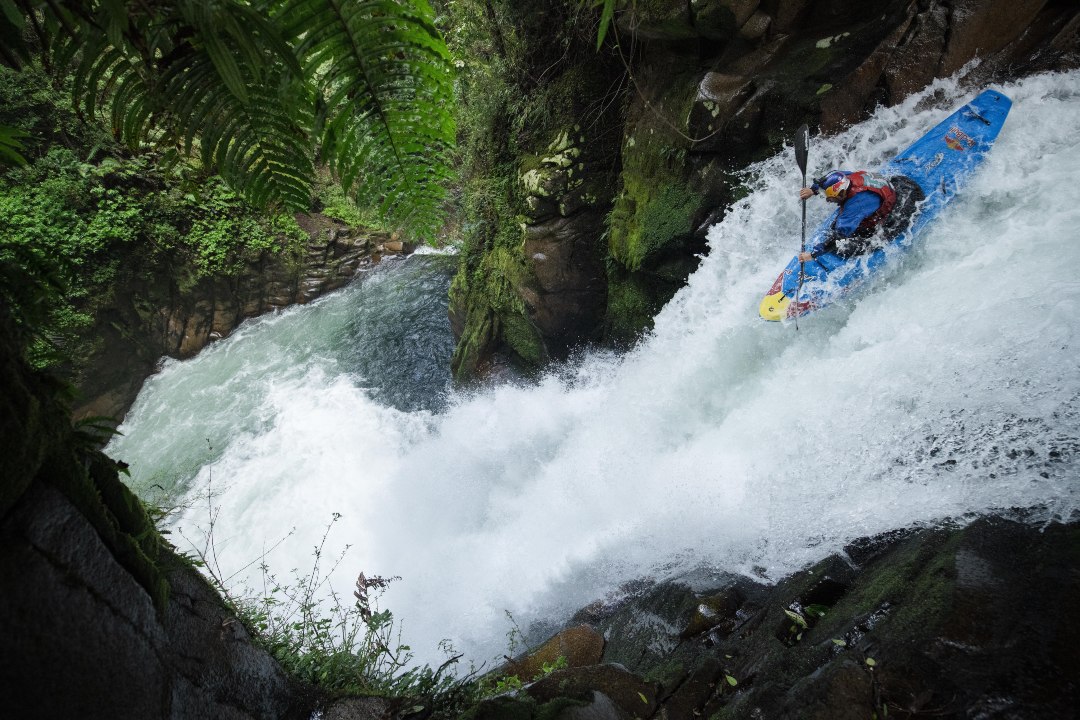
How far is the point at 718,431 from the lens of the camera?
5.27m

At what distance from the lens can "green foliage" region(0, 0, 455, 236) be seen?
965 millimetres

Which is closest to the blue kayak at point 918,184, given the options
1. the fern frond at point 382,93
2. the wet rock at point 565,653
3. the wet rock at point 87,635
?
the wet rock at point 565,653

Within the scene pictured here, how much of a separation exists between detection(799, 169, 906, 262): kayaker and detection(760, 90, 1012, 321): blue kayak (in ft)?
Result: 0.33

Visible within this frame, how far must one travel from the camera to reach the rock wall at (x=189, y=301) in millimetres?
9867

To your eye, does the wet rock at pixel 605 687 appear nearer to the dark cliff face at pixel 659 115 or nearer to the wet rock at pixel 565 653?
the wet rock at pixel 565 653

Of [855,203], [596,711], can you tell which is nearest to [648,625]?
[596,711]

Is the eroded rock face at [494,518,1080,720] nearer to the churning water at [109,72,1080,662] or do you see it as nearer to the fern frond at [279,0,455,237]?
the churning water at [109,72,1080,662]

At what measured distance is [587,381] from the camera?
7738 millimetres

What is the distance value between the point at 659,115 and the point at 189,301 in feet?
34.8

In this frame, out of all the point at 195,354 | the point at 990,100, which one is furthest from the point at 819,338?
the point at 195,354

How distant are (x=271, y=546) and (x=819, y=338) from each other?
7306 mm

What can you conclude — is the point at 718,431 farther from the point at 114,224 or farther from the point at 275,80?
the point at 114,224

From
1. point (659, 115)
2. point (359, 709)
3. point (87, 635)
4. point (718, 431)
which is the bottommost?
point (359, 709)

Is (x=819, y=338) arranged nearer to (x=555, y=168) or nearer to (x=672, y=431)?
(x=672, y=431)
